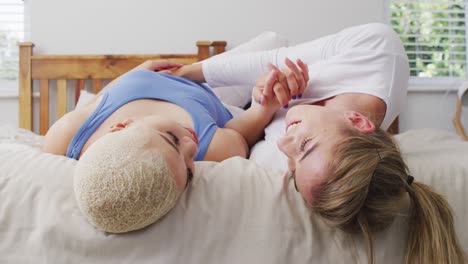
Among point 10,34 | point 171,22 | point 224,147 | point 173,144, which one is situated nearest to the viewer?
point 173,144

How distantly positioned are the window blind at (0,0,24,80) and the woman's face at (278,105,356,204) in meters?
2.39

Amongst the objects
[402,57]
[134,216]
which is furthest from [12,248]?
[402,57]

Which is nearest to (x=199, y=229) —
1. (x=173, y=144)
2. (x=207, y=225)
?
(x=207, y=225)

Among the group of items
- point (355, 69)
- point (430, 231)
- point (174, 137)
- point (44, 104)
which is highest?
point (355, 69)

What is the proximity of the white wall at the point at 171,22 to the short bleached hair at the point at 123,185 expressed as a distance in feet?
6.56

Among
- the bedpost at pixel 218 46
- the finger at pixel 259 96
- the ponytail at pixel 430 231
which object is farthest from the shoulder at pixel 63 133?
the bedpost at pixel 218 46

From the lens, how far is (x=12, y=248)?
627 millimetres

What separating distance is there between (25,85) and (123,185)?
2171mm

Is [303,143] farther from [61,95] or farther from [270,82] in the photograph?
[61,95]

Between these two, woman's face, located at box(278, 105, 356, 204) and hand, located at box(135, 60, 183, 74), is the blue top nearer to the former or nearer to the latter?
hand, located at box(135, 60, 183, 74)

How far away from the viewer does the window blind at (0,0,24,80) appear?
8.67ft

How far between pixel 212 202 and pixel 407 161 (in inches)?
16.4

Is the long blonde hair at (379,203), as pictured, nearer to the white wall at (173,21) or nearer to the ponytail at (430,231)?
the ponytail at (430,231)

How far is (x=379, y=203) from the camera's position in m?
0.67
